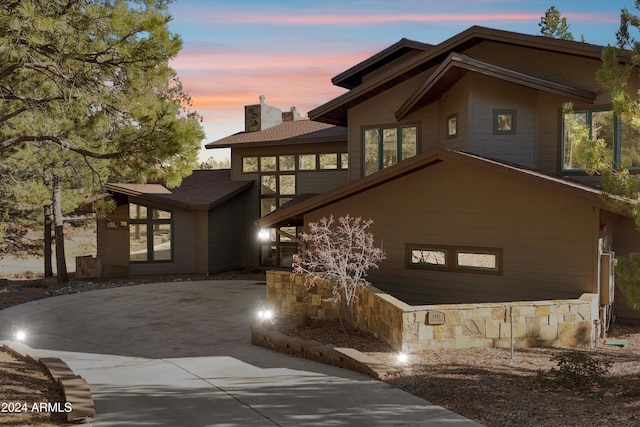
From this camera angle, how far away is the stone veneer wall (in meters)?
9.69

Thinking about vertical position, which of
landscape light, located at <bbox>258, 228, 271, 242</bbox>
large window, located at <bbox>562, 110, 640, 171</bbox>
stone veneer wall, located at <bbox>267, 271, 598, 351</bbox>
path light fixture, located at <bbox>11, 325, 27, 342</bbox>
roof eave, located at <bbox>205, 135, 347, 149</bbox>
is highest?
roof eave, located at <bbox>205, 135, 347, 149</bbox>

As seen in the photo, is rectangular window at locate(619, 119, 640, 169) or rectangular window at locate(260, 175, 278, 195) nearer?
rectangular window at locate(619, 119, 640, 169)

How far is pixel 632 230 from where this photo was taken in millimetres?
13023

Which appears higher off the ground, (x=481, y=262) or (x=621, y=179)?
(x=621, y=179)

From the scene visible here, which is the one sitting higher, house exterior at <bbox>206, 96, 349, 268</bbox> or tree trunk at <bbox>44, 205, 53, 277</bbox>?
house exterior at <bbox>206, 96, 349, 268</bbox>

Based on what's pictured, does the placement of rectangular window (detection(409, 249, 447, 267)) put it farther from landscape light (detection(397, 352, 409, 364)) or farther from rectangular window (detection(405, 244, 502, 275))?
landscape light (detection(397, 352, 409, 364))

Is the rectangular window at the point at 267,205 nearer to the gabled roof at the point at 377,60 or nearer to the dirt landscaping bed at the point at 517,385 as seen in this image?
the gabled roof at the point at 377,60

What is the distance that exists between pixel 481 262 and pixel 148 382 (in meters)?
7.94

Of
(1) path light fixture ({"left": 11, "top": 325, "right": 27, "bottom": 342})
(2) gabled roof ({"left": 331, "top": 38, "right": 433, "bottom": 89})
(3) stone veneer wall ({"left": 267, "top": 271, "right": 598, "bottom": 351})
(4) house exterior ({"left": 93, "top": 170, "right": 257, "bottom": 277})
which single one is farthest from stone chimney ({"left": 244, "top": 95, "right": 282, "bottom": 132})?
(3) stone veneer wall ({"left": 267, "top": 271, "right": 598, "bottom": 351})

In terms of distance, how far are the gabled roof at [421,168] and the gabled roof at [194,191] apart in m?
8.69

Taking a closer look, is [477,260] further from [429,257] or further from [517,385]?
[517,385]

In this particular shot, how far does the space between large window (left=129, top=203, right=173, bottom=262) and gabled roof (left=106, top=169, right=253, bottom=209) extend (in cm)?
62

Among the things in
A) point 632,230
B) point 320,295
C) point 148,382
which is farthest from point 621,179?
point 148,382

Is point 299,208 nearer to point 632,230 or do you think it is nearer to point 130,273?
point 632,230
